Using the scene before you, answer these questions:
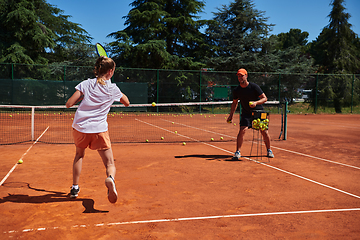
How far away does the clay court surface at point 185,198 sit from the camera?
2.71 metres

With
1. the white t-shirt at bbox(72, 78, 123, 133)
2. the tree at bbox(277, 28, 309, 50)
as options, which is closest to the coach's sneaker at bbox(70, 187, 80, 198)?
the white t-shirt at bbox(72, 78, 123, 133)

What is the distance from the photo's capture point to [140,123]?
1366cm

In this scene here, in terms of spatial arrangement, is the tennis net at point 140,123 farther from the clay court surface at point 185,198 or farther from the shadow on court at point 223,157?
the clay court surface at point 185,198

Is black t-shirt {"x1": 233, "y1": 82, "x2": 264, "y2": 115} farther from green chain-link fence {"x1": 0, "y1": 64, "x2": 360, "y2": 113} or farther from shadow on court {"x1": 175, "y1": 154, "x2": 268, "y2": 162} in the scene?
green chain-link fence {"x1": 0, "y1": 64, "x2": 360, "y2": 113}

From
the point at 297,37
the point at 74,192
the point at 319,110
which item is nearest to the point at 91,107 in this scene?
the point at 74,192

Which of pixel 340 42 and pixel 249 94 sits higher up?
pixel 340 42

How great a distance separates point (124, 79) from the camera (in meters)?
19.8

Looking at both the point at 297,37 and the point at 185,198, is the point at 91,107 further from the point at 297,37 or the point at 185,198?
the point at 297,37

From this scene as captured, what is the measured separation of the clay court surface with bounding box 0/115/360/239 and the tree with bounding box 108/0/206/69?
18.1 m

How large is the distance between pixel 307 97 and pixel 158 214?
2272cm

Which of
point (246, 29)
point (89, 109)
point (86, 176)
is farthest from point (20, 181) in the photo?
point (246, 29)

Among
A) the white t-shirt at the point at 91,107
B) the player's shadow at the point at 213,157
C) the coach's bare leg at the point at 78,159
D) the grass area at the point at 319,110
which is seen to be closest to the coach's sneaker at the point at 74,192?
the coach's bare leg at the point at 78,159

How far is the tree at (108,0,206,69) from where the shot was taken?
2352cm

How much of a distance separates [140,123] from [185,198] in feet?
33.7
